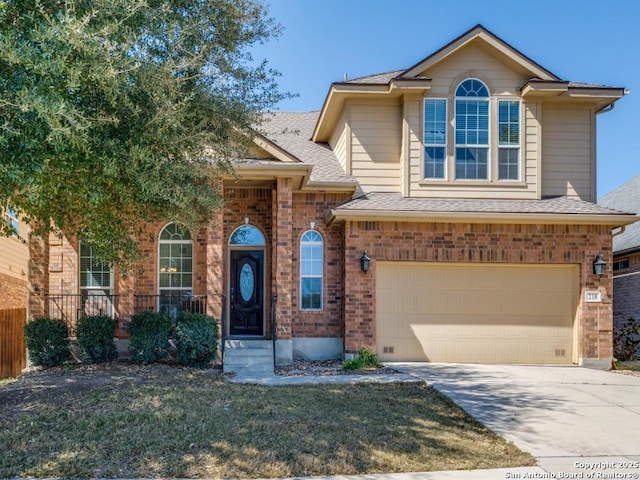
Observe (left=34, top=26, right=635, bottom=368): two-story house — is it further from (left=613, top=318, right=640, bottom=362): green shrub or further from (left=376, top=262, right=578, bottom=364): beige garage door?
(left=613, top=318, right=640, bottom=362): green shrub

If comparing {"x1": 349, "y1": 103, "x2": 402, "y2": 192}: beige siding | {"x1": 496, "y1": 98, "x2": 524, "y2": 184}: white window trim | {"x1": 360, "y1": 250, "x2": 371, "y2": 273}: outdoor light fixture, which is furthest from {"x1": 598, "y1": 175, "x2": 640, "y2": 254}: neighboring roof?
{"x1": 360, "y1": 250, "x2": 371, "y2": 273}: outdoor light fixture

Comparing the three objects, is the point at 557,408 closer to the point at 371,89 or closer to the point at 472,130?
the point at 472,130

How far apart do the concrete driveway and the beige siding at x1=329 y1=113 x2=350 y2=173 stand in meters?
4.77

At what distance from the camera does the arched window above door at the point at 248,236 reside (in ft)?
43.2

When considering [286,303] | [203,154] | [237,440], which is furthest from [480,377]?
[203,154]

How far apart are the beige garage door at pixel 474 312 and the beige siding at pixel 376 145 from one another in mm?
1978

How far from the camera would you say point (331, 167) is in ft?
44.1

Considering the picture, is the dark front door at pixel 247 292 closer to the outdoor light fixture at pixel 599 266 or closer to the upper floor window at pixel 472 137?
the upper floor window at pixel 472 137

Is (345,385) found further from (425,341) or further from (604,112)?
(604,112)

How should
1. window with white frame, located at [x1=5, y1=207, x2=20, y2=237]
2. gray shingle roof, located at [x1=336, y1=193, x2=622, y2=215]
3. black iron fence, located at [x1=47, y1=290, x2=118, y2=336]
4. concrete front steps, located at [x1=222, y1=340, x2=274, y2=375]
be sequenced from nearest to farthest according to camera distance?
window with white frame, located at [x1=5, y1=207, x2=20, y2=237]
concrete front steps, located at [x1=222, y1=340, x2=274, y2=375]
gray shingle roof, located at [x1=336, y1=193, x2=622, y2=215]
black iron fence, located at [x1=47, y1=290, x2=118, y2=336]

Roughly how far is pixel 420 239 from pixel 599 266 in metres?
3.77

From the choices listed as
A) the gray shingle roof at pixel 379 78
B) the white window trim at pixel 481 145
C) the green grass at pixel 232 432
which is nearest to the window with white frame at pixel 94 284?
the green grass at pixel 232 432

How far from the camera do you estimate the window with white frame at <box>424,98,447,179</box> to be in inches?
494

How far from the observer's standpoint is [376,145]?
42.2 ft
